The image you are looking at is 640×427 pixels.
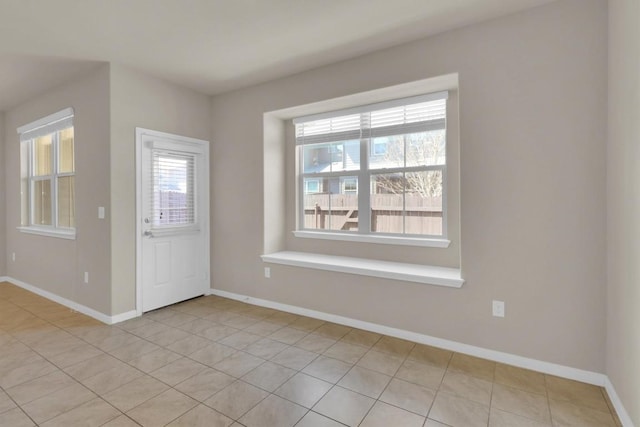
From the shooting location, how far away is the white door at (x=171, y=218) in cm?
359

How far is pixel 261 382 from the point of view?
7.32ft

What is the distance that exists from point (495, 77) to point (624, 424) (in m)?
2.41

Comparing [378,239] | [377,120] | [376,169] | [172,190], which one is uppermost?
[377,120]

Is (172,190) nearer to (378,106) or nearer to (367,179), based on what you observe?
(367,179)

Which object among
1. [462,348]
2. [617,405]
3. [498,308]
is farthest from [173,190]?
[617,405]

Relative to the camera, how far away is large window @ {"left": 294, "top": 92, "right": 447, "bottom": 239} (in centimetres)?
318

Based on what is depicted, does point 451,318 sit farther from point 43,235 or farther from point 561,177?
point 43,235

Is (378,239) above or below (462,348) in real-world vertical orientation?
above

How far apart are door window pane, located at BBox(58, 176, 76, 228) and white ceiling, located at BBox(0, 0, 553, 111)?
4.36 feet

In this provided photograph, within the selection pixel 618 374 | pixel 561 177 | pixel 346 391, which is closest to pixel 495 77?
pixel 561 177

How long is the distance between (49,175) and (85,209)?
1491 mm

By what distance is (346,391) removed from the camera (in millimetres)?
2125

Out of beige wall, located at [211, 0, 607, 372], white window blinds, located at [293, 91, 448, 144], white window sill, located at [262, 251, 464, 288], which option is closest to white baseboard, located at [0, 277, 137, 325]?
white window sill, located at [262, 251, 464, 288]

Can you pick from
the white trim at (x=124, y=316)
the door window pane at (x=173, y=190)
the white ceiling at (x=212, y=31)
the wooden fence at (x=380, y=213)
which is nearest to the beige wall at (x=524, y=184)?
the white ceiling at (x=212, y=31)
